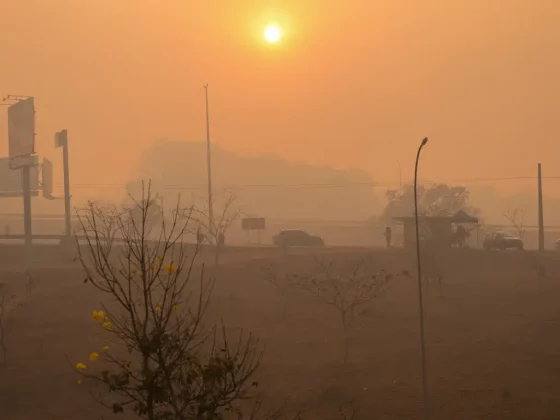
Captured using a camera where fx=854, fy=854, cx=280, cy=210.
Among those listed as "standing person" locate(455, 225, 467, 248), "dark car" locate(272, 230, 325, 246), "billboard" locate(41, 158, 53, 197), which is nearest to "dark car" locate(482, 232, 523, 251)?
"standing person" locate(455, 225, 467, 248)

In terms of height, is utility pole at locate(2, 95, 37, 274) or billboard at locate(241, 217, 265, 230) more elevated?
utility pole at locate(2, 95, 37, 274)

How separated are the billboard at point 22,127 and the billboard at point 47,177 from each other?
1680 cm

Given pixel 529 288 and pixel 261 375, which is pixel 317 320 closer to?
pixel 261 375

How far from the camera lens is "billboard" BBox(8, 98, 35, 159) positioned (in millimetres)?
68000

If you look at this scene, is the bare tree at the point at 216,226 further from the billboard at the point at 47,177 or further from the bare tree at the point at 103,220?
the billboard at the point at 47,177

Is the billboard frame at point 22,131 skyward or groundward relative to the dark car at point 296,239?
skyward

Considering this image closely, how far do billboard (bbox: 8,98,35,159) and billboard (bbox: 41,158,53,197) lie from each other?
55.1ft

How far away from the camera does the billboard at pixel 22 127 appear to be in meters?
68.0

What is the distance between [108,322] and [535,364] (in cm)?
2961

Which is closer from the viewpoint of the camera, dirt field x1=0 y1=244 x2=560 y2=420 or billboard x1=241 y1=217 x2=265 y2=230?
dirt field x1=0 y1=244 x2=560 y2=420

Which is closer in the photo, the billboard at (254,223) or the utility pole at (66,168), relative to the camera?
the utility pole at (66,168)

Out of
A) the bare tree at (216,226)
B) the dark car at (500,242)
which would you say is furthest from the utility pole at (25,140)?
the dark car at (500,242)

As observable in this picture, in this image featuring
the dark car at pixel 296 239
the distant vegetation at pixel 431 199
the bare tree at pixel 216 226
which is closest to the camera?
the bare tree at pixel 216 226

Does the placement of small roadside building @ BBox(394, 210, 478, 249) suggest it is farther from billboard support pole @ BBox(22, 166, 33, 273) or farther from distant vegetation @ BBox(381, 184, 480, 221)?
distant vegetation @ BBox(381, 184, 480, 221)
